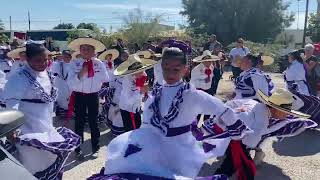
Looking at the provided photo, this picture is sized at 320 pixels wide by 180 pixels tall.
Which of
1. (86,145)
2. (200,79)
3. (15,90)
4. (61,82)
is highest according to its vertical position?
(15,90)

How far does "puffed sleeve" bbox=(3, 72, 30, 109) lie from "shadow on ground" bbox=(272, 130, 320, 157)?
466 centimetres

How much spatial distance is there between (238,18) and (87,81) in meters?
38.1

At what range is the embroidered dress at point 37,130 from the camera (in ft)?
15.7

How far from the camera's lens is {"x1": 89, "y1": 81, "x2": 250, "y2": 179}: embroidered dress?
3672 millimetres

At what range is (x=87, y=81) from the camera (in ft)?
24.8

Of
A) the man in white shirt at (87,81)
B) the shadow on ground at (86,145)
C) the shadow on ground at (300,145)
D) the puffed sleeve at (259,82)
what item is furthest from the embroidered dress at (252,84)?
the shadow on ground at (86,145)

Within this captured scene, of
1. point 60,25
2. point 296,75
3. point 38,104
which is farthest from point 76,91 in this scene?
point 60,25

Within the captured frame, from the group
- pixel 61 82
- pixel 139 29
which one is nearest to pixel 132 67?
pixel 61 82

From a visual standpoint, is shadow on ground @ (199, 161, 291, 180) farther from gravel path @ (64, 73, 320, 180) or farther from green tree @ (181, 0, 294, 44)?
green tree @ (181, 0, 294, 44)

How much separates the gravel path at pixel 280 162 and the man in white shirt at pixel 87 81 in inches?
15.6

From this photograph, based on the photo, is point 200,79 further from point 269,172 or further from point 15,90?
point 15,90

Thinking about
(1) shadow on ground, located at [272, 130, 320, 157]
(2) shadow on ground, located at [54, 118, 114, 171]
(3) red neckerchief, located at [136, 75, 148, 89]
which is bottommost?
(2) shadow on ground, located at [54, 118, 114, 171]

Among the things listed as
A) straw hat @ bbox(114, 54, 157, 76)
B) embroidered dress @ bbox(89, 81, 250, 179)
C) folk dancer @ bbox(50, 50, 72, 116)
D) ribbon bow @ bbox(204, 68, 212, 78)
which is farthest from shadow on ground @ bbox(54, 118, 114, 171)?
embroidered dress @ bbox(89, 81, 250, 179)

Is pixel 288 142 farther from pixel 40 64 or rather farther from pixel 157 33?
pixel 157 33
